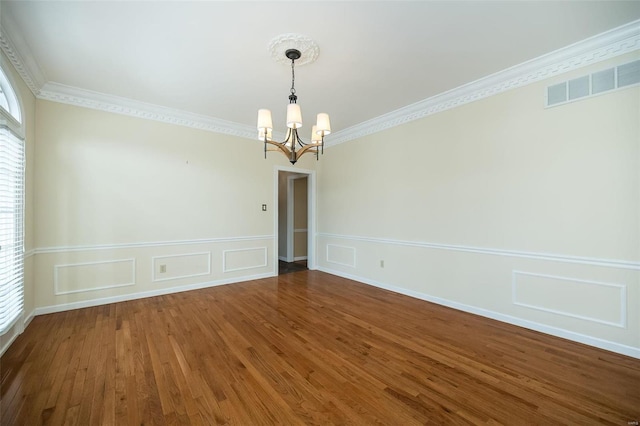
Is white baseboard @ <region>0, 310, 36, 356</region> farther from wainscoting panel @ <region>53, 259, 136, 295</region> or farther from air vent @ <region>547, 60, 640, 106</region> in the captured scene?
air vent @ <region>547, 60, 640, 106</region>

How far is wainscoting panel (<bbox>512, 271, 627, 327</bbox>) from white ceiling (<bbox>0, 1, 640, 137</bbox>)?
92.0 inches

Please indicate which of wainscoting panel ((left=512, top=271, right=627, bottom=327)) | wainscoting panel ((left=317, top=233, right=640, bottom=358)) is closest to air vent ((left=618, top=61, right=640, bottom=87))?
wainscoting panel ((left=317, top=233, right=640, bottom=358))

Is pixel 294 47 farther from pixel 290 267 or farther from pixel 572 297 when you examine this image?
pixel 290 267

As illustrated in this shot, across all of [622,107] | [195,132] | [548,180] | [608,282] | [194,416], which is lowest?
[194,416]

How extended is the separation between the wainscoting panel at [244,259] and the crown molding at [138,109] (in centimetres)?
214

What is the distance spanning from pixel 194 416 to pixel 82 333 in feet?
6.78

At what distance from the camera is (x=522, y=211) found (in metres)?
2.99

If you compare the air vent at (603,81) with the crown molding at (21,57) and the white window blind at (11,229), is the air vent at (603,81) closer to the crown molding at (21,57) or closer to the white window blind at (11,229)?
the crown molding at (21,57)

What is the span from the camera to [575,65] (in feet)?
8.70

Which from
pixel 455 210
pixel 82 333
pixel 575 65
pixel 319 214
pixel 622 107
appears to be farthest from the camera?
pixel 319 214

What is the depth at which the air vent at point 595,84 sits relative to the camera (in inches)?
93.4

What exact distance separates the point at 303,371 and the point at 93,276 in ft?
11.0

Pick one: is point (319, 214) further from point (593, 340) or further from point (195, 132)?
point (593, 340)

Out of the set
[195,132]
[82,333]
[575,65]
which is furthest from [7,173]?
[575,65]
